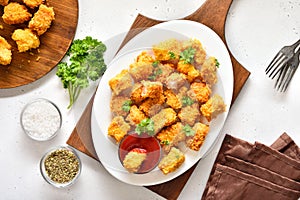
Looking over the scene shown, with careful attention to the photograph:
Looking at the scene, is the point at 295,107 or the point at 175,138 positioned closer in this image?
the point at 175,138

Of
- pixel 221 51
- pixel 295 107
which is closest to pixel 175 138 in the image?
pixel 221 51

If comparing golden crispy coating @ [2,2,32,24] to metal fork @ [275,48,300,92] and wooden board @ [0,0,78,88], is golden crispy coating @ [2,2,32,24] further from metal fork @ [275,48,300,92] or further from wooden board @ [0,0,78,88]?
metal fork @ [275,48,300,92]

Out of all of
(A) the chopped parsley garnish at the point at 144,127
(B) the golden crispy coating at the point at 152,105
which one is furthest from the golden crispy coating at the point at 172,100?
(A) the chopped parsley garnish at the point at 144,127

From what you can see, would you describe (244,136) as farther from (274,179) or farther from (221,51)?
(221,51)

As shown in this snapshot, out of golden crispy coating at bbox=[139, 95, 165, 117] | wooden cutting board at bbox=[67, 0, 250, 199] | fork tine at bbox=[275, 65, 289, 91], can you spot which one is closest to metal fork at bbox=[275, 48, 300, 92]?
fork tine at bbox=[275, 65, 289, 91]

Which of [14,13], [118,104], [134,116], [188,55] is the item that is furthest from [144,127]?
[14,13]

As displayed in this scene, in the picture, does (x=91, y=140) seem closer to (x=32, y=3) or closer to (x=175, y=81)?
(x=175, y=81)

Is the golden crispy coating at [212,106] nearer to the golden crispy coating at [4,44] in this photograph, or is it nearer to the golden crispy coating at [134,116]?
the golden crispy coating at [134,116]
